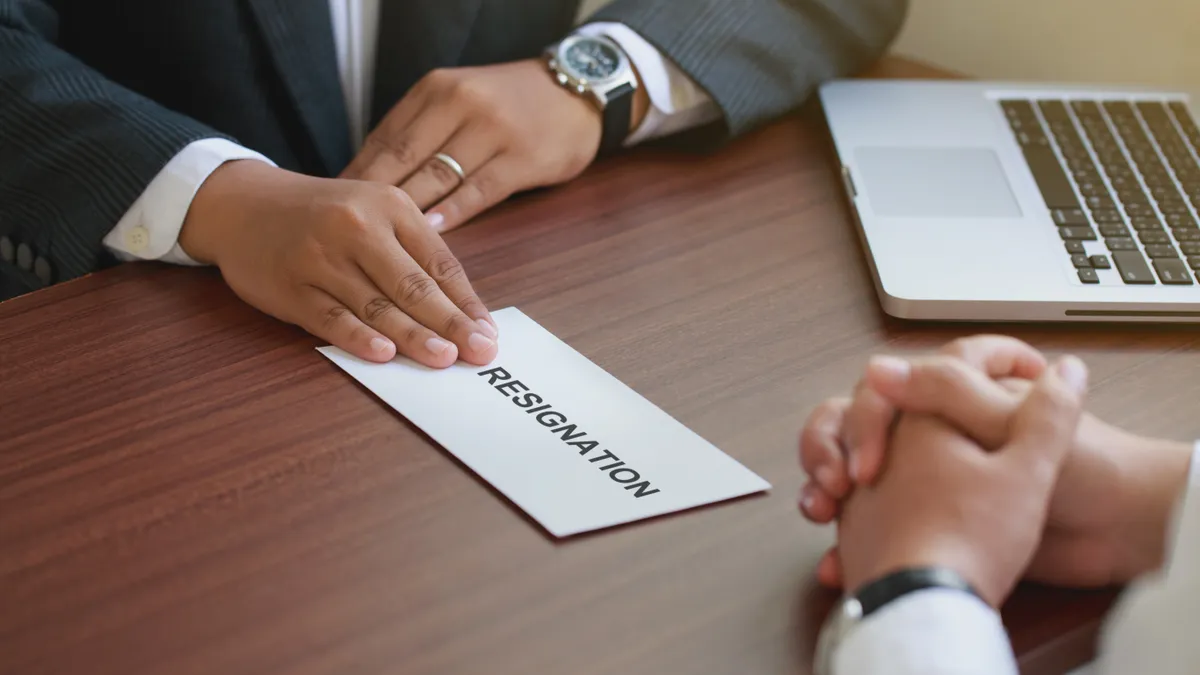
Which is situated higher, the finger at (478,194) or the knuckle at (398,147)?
the knuckle at (398,147)

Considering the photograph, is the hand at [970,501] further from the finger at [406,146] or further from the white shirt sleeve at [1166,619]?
the finger at [406,146]

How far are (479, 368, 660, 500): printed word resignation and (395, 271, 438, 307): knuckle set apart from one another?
7 cm

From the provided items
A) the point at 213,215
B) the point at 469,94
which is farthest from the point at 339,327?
the point at 469,94

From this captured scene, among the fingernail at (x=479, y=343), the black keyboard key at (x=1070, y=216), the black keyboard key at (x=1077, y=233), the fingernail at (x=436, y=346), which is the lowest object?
the black keyboard key at (x=1070, y=216)

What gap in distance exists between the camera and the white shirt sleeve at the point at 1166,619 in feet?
1.76

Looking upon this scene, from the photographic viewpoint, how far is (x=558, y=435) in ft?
2.19

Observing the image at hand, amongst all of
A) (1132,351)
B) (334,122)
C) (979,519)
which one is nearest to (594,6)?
(334,122)

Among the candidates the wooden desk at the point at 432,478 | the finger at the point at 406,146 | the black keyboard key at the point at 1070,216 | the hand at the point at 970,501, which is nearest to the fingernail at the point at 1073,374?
the hand at the point at 970,501

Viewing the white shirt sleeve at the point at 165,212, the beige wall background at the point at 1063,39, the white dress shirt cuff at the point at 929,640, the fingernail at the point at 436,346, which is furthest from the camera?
the beige wall background at the point at 1063,39

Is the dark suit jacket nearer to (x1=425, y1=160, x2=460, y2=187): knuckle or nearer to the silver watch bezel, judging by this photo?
the silver watch bezel

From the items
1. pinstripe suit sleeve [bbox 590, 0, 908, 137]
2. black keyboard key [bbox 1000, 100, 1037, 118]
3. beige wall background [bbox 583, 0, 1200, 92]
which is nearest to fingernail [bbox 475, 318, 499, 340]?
pinstripe suit sleeve [bbox 590, 0, 908, 137]

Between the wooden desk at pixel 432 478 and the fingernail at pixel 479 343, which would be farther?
the fingernail at pixel 479 343

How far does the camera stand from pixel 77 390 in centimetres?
71

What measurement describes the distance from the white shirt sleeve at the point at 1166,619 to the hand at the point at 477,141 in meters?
0.55
